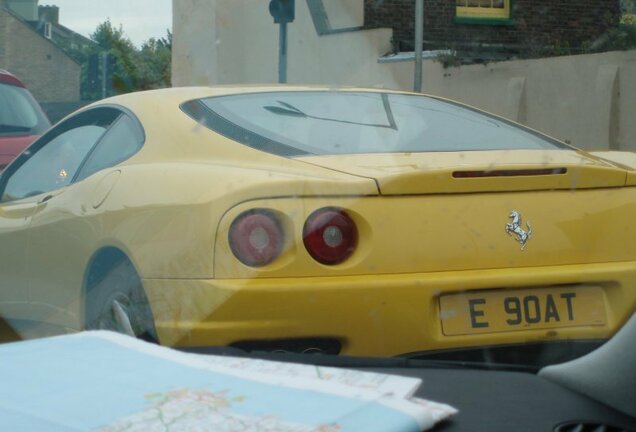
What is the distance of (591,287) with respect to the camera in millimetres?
3486

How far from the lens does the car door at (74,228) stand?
155 inches

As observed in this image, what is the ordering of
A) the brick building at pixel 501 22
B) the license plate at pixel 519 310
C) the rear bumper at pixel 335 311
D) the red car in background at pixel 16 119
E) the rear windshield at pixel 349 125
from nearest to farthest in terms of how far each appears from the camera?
the rear bumper at pixel 335 311 → the license plate at pixel 519 310 → the rear windshield at pixel 349 125 → the brick building at pixel 501 22 → the red car in background at pixel 16 119

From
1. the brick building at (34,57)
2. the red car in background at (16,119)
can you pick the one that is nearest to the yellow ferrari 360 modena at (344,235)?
the brick building at (34,57)

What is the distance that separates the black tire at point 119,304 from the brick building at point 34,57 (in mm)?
1891

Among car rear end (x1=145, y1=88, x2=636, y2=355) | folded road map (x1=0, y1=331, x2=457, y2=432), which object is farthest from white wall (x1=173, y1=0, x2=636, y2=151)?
folded road map (x1=0, y1=331, x2=457, y2=432)

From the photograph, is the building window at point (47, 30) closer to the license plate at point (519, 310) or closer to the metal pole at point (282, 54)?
the metal pole at point (282, 54)

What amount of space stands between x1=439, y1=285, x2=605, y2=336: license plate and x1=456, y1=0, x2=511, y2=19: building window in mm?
3126

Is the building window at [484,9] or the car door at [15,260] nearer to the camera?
the car door at [15,260]

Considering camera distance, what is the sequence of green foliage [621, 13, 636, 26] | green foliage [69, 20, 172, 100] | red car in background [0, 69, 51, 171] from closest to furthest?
green foliage [69, 20, 172, 100]
red car in background [0, 69, 51, 171]
green foliage [621, 13, 636, 26]

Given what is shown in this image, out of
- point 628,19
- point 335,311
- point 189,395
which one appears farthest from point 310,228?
point 628,19

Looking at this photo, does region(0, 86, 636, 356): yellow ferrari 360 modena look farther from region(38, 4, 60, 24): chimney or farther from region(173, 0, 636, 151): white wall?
region(173, 0, 636, 151): white wall

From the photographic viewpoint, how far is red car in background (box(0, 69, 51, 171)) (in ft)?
22.4

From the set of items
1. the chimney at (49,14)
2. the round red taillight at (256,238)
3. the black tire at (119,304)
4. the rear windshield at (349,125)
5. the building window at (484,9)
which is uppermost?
the building window at (484,9)

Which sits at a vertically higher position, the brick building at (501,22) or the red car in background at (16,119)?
the brick building at (501,22)
